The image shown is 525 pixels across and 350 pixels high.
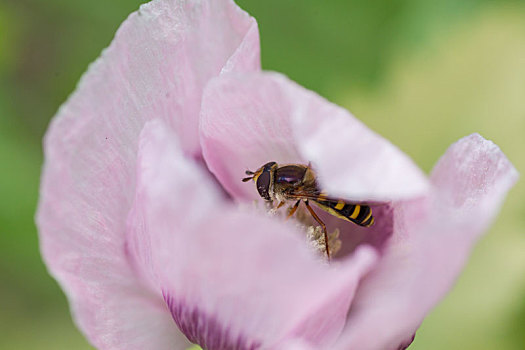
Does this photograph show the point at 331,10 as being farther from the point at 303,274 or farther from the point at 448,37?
the point at 303,274

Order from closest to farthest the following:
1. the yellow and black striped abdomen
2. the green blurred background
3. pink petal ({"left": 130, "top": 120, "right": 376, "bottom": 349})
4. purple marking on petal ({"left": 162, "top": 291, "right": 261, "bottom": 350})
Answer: pink petal ({"left": 130, "top": 120, "right": 376, "bottom": 349})
purple marking on petal ({"left": 162, "top": 291, "right": 261, "bottom": 350})
the yellow and black striped abdomen
the green blurred background

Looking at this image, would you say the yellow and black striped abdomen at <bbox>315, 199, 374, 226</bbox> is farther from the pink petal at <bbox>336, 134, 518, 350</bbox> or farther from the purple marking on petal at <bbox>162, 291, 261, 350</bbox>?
the purple marking on petal at <bbox>162, 291, 261, 350</bbox>

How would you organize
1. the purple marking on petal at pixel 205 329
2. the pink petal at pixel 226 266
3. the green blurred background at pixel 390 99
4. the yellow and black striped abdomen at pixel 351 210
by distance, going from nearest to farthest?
the pink petal at pixel 226 266 < the purple marking on petal at pixel 205 329 < the yellow and black striped abdomen at pixel 351 210 < the green blurred background at pixel 390 99

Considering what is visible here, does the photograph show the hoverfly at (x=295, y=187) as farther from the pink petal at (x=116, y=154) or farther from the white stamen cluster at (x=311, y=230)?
the pink petal at (x=116, y=154)

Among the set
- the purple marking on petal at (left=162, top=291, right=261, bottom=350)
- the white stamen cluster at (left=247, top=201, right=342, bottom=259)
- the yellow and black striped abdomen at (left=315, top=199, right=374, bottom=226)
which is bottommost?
the purple marking on petal at (left=162, top=291, right=261, bottom=350)

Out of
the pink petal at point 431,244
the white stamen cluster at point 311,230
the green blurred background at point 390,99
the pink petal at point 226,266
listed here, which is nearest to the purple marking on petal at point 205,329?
the pink petal at point 226,266

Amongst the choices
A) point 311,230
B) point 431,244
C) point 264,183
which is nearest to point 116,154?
point 264,183

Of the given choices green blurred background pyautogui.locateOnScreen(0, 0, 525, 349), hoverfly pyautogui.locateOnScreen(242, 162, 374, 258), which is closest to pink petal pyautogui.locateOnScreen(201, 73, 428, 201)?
hoverfly pyautogui.locateOnScreen(242, 162, 374, 258)

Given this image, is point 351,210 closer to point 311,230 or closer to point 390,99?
point 311,230
